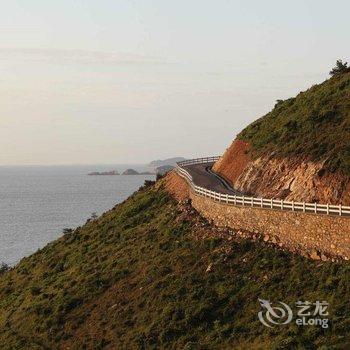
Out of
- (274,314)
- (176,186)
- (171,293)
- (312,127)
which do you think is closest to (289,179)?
(312,127)

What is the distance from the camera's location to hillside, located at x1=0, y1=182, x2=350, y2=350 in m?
27.0

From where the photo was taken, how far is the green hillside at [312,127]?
134ft

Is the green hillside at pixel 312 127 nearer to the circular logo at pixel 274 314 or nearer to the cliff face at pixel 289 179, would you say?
the cliff face at pixel 289 179

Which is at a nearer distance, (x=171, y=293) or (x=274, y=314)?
(x=274, y=314)

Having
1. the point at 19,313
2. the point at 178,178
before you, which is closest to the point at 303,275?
the point at 19,313

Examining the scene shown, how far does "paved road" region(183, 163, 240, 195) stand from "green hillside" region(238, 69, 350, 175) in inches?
175

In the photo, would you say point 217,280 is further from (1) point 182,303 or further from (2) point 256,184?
(2) point 256,184

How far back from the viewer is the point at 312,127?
4616cm

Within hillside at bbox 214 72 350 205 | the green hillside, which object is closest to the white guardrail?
hillside at bbox 214 72 350 205

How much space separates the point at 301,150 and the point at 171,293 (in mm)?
17238

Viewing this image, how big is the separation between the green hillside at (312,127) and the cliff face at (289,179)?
73 centimetres

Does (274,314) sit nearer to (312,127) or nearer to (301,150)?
(301,150)

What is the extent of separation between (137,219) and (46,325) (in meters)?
17.4

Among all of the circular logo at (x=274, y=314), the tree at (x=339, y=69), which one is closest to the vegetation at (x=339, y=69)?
the tree at (x=339, y=69)
